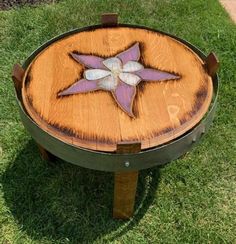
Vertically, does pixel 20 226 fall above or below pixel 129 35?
below

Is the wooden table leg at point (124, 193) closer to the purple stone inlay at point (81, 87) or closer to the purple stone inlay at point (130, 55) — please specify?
the purple stone inlay at point (81, 87)

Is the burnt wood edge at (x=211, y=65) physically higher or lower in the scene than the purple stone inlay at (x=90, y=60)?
higher

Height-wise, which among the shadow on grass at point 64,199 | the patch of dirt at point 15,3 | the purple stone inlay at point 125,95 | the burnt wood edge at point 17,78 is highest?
the purple stone inlay at point 125,95

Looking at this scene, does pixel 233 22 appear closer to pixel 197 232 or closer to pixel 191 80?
pixel 191 80

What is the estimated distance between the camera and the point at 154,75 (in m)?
2.84

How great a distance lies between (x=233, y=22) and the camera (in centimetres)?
504

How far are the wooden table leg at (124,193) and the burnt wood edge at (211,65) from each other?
937mm

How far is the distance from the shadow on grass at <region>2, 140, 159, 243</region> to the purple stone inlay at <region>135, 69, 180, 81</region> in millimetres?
909

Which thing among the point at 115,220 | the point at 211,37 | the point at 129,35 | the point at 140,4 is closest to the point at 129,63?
the point at 129,35

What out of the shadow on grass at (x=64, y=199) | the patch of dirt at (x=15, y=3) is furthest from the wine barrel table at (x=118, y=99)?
the patch of dirt at (x=15, y=3)

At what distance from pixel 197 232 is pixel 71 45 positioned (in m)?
1.68

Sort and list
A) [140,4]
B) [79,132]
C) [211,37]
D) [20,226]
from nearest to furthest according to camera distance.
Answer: [79,132]
[20,226]
[211,37]
[140,4]

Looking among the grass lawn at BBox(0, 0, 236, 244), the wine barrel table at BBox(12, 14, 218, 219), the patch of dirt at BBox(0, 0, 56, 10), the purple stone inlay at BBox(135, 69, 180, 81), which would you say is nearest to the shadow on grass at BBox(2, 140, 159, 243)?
the grass lawn at BBox(0, 0, 236, 244)

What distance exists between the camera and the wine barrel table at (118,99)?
246 centimetres
